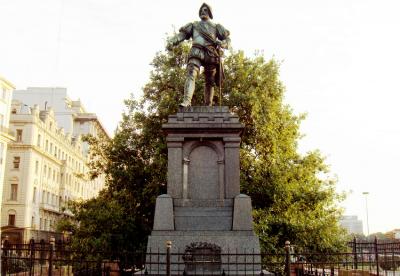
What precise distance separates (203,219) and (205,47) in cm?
507

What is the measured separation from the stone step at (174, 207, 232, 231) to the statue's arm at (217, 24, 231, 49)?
488cm

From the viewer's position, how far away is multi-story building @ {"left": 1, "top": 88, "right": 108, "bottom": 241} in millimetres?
55500

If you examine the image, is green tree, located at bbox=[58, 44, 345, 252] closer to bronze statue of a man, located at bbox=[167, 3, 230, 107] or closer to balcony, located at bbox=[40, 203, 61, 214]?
bronze statue of a man, located at bbox=[167, 3, 230, 107]

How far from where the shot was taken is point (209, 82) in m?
13.6

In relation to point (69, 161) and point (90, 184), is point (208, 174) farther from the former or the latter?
point (90, 184)

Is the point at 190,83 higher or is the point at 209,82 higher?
the point at 209,82

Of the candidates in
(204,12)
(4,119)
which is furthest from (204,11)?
(4,119)

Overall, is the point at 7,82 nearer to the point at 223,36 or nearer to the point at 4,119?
the point at 4,119

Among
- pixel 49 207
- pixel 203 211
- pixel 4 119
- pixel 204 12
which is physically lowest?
pixel 203 211

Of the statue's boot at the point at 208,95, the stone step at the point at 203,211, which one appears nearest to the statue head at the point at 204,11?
the statue's boot at the point at 208,95

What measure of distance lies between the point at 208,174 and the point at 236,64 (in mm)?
15026

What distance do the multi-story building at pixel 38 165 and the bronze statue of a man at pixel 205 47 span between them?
35.6m

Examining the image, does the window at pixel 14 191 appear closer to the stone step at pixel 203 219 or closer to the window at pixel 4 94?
the window at pixel 4 94

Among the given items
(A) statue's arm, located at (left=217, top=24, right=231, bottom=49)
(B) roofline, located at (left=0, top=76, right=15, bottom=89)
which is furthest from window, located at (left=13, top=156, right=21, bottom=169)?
(A) statue's arm, located at (left=217, top=24, right=231, bottom=49)
